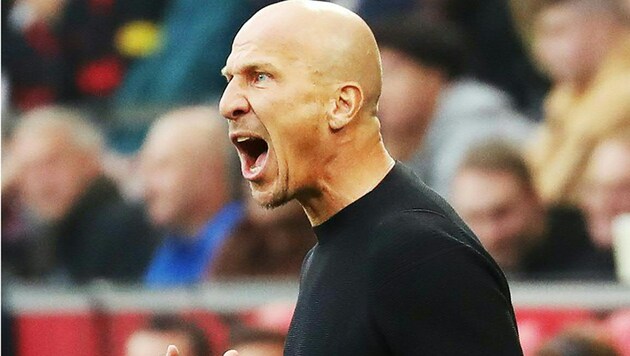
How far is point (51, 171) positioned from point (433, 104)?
6.24 ft

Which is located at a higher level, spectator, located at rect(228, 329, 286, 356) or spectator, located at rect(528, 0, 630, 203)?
spectator, located at rect(528, 0, 630, 203)

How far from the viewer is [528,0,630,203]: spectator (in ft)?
16.4

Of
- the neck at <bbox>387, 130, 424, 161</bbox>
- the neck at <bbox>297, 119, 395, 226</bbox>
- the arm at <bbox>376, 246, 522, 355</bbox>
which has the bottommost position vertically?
the arm at <bbox>376, 246, 522, 355</bbox>

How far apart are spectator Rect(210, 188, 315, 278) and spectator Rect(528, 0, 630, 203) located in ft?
3.40

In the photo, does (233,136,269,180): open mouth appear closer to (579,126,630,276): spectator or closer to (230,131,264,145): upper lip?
(230,131,264,145): upper lip

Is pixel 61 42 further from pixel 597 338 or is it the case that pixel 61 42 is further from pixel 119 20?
pixel 597 338

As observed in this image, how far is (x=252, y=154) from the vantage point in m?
2.40

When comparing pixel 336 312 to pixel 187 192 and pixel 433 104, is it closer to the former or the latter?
pixel 433 104

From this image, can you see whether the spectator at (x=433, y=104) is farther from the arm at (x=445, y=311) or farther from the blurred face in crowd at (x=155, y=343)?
the arm at (x=445, y=311)

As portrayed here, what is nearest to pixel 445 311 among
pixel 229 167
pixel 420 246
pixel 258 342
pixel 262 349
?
pixel 420 246

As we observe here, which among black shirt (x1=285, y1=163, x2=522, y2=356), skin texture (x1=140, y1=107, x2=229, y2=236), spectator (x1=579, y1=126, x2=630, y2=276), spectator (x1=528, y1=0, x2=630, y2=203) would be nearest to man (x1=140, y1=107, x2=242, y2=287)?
skin texture (x1=140, y1=107, x2=229, y2=236)

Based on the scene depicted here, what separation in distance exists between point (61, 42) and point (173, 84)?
25.7 inches

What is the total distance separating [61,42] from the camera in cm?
616

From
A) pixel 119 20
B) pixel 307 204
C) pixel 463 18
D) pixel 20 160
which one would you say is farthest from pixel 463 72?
pixel 307 204
